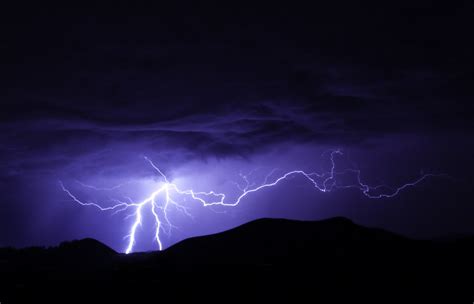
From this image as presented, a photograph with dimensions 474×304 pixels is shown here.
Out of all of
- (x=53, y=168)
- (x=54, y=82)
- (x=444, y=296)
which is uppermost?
(x=54, y=82)

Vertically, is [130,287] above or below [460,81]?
below

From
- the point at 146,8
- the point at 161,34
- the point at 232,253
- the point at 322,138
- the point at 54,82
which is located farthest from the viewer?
the point at 322,138

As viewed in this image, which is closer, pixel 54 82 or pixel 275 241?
pixel 275 241

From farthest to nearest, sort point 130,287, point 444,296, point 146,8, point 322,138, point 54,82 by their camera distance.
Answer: point 322,138 < point 54,82 < point 146,8 < point 130,287 < point 444,296

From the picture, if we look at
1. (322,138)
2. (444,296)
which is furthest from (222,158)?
(444,296)

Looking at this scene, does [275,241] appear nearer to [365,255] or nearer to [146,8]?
[365,255]

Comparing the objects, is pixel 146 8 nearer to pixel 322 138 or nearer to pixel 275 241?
pixel 275 241
